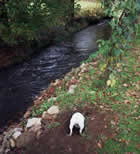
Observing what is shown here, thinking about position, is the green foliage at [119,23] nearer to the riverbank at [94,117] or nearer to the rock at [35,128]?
the riverbank at [94,117]

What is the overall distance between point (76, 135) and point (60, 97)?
1425mm

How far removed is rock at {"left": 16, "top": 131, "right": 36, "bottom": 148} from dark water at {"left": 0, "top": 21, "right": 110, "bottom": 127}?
145 cm

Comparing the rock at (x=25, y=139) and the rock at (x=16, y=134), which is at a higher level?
the rock at (x=25, y=139)

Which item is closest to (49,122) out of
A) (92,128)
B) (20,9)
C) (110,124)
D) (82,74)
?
Answer: (92,128)

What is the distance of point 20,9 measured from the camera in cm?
726

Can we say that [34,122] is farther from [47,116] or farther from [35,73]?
→ [35,73]

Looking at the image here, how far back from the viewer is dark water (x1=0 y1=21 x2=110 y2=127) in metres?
5.59

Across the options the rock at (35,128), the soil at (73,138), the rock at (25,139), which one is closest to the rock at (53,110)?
the soil at (73,138)

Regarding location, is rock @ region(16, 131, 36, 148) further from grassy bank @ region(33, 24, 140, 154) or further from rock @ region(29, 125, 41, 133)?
grassy bank @ region(33, 24, 140, 154)

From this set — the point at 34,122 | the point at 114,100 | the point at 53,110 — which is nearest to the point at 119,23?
the point at 114,100

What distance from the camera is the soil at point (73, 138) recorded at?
320cm

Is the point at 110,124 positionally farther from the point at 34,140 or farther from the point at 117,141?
the point at 34,140

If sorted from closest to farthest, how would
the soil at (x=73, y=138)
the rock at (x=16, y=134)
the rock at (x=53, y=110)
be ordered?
the soil at (x=73, y=138), the rock at (x=16, y=134), the rock at (x=53, y=110)

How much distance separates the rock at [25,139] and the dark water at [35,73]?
57.2 inches
